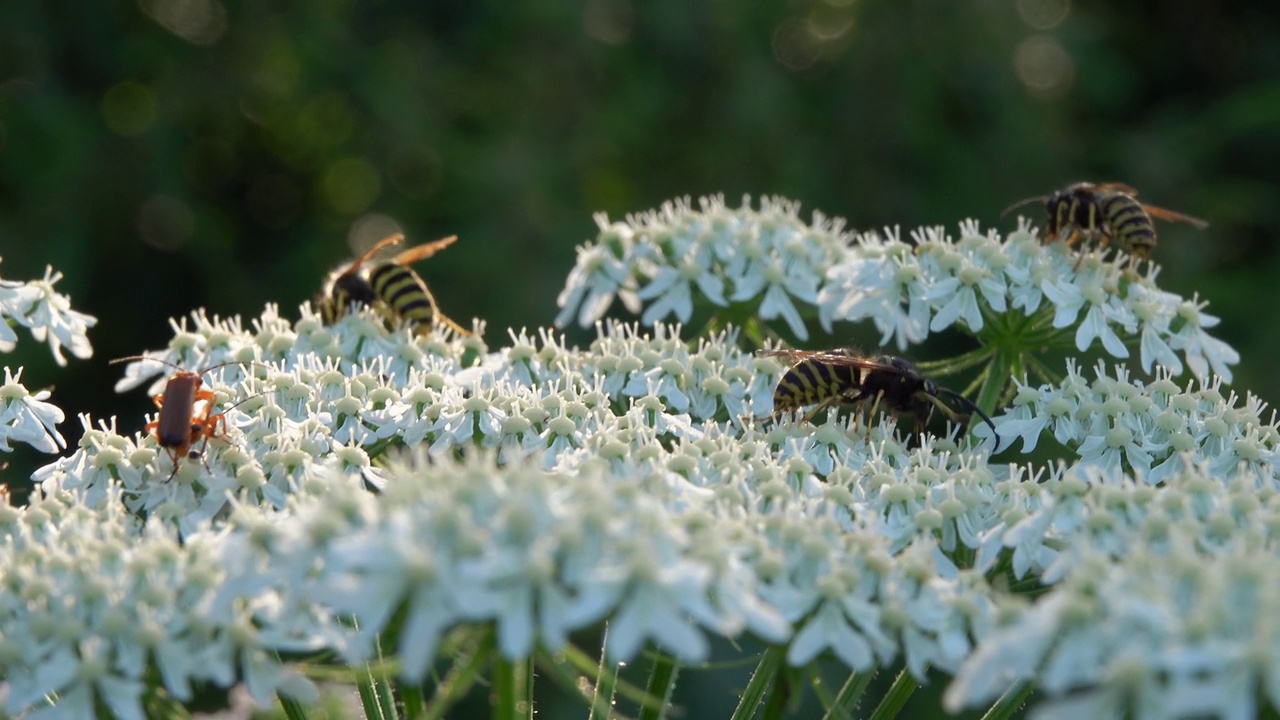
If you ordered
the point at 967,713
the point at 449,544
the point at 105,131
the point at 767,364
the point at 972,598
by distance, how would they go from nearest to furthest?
the point at 449,544 < the point at 972,598 < the point at 767,364 < the point at 967,713 < the point at 105,131

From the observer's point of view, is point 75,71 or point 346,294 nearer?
point 346,294

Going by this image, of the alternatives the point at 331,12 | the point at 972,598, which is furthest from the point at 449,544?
the point at 331,12

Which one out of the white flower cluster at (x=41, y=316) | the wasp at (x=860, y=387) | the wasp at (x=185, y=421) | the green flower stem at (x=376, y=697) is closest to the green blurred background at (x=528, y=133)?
the white flower cluster at (x=41, y=316)

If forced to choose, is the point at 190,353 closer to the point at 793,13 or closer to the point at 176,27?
the point at 176,27

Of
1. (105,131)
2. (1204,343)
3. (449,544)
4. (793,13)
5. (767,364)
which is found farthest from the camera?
(793,13)

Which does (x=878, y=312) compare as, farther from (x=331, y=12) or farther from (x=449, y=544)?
(x=331, y=12)

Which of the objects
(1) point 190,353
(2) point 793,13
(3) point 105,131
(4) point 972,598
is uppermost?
(2) point 793,13

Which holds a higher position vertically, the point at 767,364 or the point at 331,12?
the point at 331,12

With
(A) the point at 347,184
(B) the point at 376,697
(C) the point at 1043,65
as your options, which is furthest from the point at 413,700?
(A) the point at 347,184
